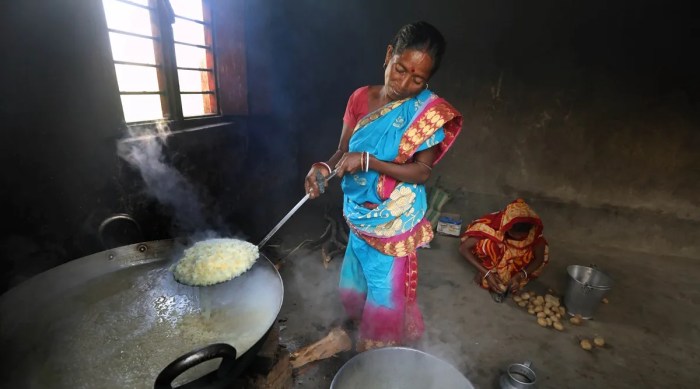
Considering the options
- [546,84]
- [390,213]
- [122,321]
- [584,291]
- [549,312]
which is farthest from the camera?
[546,84]

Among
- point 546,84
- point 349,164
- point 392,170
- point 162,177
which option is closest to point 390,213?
point 392,170

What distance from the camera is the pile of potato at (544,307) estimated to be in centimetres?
310

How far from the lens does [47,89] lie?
1.78 meters

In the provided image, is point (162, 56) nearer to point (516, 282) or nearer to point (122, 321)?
point (122, 321)

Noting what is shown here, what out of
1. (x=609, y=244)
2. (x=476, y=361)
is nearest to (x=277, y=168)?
(x=476, y=361)

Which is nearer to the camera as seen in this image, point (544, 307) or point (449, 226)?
point (544, 307)

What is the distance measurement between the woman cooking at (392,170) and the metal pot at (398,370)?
1.32 ft

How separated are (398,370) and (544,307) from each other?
2236 millimetres

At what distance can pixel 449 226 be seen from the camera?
4.84m

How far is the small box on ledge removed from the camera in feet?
15.8

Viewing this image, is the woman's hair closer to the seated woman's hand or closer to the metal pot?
the metal pot

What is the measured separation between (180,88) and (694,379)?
507 cm

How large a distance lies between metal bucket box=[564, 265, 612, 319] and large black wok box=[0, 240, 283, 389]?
10.1ft

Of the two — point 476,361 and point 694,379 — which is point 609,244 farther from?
point 476,361
